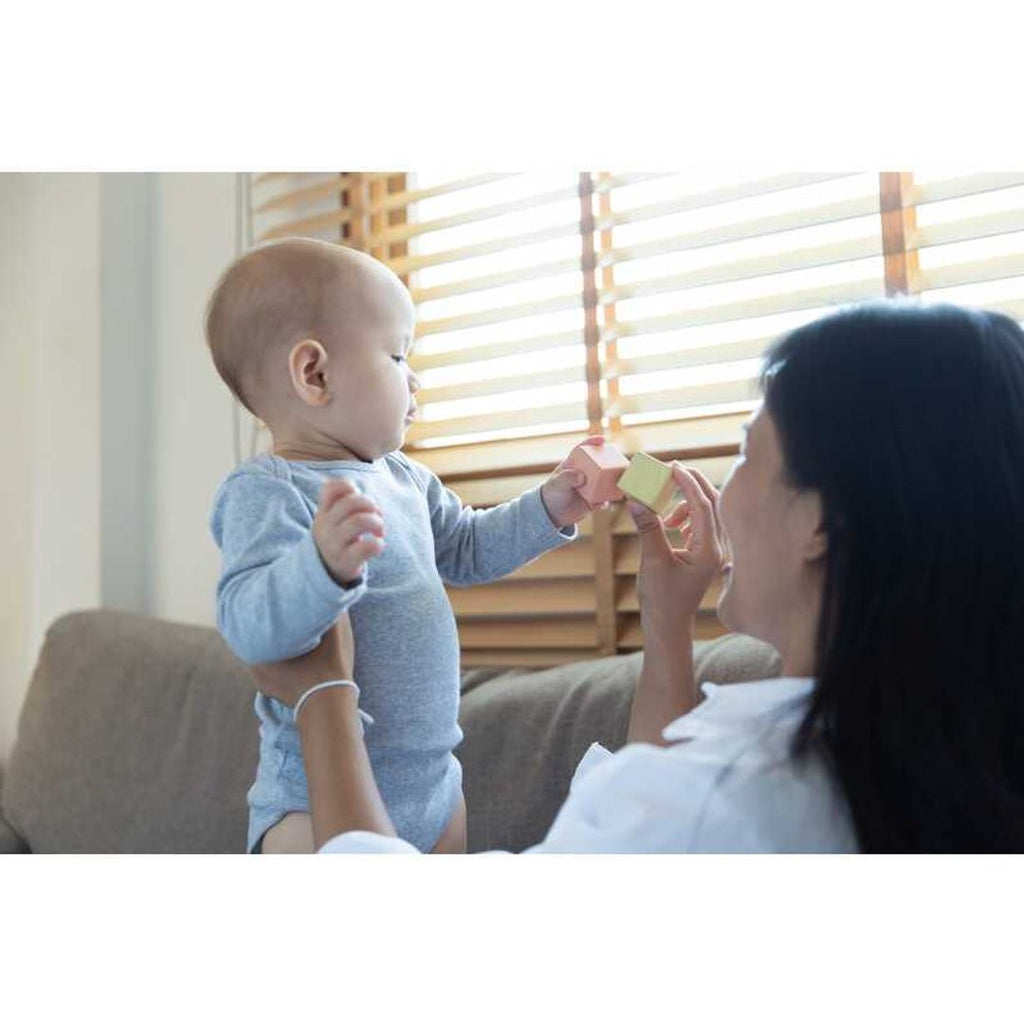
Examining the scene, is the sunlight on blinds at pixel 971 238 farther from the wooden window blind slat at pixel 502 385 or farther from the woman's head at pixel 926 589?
the woman's head at pixel 926 589

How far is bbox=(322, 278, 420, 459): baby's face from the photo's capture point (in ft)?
2.19

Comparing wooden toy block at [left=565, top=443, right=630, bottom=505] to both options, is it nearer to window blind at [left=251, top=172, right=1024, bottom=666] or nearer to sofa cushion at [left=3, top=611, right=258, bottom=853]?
window blind at [left=251, top=172, right=1024, bottom=666]

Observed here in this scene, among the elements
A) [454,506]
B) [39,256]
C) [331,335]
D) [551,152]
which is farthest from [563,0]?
[39,256]

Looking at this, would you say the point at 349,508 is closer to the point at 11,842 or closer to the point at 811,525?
the point at 811,525

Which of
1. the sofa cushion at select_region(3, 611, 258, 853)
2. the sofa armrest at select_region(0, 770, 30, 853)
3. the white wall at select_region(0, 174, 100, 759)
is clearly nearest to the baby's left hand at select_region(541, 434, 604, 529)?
the sofa cushion at select_region(3, 611, 258, 853)

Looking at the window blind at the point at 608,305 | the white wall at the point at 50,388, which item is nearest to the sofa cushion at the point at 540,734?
the window blind at the point at 608,305

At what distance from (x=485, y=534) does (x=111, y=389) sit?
99 centimetres

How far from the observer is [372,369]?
26.4 inches

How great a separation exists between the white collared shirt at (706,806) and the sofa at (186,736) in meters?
0.55

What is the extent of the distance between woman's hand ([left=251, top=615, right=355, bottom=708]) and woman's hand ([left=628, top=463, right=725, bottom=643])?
20 cm

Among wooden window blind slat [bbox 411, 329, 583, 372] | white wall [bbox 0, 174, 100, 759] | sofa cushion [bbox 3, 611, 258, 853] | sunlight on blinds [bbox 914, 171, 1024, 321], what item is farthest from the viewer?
white wall [bbox 0, 174, 100, 759]

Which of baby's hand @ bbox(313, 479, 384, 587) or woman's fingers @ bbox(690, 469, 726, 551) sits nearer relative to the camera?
baby's hand @ bbox(313, 479, 384, 587)

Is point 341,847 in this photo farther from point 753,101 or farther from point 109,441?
point 109,441

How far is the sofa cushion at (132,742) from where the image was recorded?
1437 millimetres
